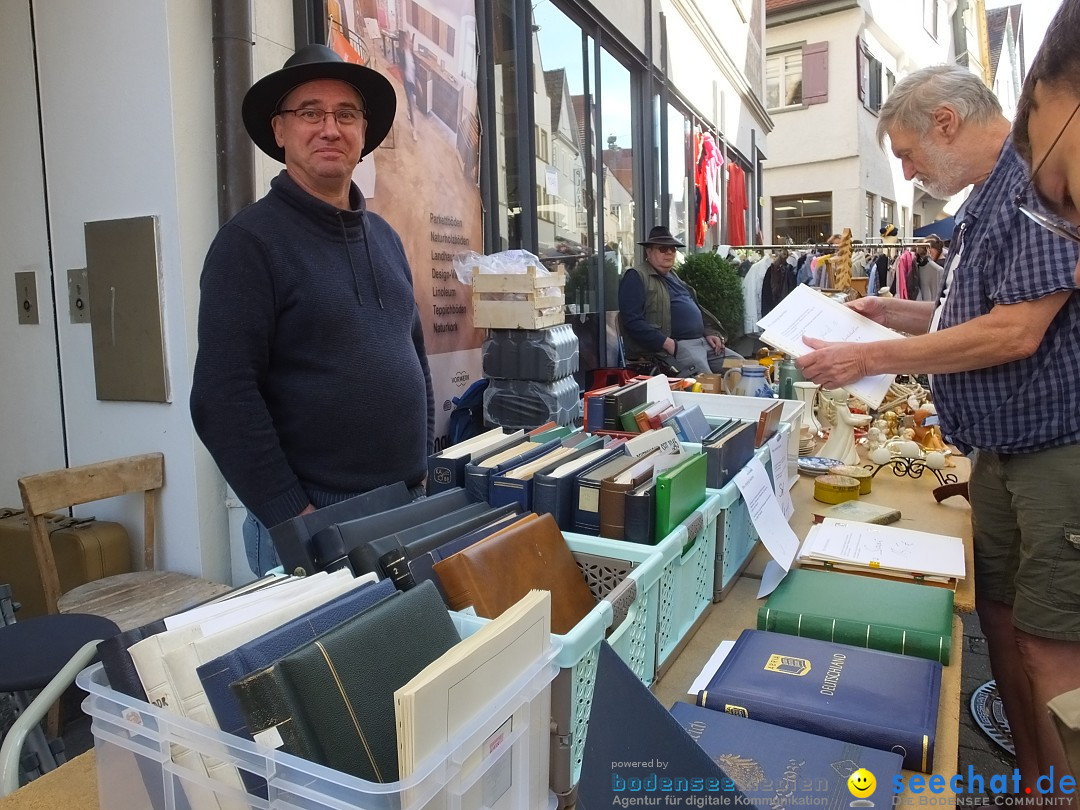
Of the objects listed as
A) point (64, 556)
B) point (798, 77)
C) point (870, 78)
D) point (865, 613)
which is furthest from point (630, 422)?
point (870, 78)

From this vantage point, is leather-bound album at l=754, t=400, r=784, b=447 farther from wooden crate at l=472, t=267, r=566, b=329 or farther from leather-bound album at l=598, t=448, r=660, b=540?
wooden crate at l=472, t=267, r=566, b=329

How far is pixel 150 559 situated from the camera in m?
2.76

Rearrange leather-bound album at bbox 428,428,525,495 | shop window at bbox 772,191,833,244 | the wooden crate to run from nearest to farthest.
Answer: leather-bound album at bbox 428,428,525,495 < the wooden crate < shop window at bbox 772,191,833,244

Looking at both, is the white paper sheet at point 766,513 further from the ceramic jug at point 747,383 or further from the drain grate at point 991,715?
the ceramic jug at point 747,383

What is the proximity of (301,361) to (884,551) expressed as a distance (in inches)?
55.1

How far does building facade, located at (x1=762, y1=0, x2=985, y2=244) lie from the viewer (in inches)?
667

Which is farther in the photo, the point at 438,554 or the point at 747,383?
the point at 747,383

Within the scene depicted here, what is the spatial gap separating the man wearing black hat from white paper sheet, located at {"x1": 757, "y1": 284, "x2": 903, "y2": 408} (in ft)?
10.9

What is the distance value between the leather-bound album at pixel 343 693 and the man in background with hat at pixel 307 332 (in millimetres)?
981

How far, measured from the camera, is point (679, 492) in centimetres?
135

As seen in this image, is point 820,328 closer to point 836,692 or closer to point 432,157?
point 836,692

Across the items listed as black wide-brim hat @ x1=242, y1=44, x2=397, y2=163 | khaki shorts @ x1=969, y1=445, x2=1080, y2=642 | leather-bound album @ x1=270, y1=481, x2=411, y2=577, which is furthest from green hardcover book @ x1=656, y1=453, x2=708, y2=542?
black wide-brim hat @ x1=242, y1=44, x2=397, y2=163

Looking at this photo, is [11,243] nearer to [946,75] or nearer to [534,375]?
[534,375]

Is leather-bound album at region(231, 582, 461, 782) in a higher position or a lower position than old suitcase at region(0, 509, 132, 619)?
higher
